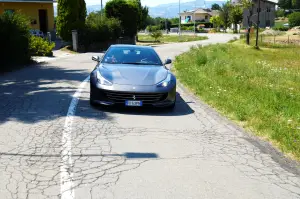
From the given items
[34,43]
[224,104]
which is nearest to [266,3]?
[34,43]

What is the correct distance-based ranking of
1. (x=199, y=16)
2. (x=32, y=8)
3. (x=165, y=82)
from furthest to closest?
(x=199, y=16)
(x=32, y=8)
(x=165, y=82)

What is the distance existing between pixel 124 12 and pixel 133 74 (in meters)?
33.3

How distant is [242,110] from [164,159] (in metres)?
3.67

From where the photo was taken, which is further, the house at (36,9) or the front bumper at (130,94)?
the house at (36,9)

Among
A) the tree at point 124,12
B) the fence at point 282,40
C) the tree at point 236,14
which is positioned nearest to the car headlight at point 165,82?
the tree at point 124,12

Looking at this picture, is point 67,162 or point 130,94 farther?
point 130,94

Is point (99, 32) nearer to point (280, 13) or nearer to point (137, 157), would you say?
point (137, 157)

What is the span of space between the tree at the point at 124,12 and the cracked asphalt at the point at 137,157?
109ft

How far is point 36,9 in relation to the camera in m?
37.7

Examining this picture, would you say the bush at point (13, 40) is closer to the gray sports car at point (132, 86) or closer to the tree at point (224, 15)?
the gray sports car at point (132, 86)

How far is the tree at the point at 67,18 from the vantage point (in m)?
31.5

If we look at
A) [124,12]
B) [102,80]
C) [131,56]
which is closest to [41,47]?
[131,56]

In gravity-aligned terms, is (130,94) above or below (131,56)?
below

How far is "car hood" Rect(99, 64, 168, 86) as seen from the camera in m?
8.61
